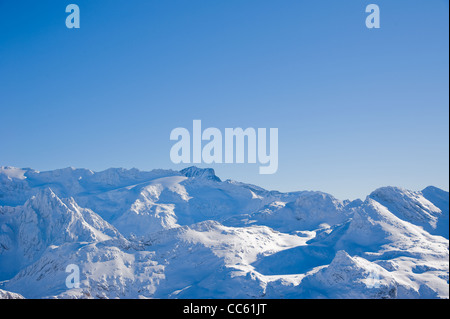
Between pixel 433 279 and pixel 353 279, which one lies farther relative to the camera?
pixel 433 279
